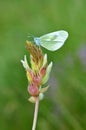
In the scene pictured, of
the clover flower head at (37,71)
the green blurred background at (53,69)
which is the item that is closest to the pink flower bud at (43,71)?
the clover flower head at (37,71)

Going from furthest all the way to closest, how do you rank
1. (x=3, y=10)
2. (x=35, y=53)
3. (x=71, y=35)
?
1. (x=3, y=10)
2. (x=71, y=35)
3. (x=35, y=53)

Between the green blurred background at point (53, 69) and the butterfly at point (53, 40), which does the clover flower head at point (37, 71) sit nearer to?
the butterfly at point (53, 40)

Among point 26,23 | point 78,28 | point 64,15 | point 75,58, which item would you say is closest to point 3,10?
point 26,23

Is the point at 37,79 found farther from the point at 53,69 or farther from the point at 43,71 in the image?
the point at 53,69

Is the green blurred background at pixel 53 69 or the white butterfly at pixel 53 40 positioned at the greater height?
the green blurred background at pixel 53 69

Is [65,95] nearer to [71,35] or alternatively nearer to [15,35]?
[71,35]
